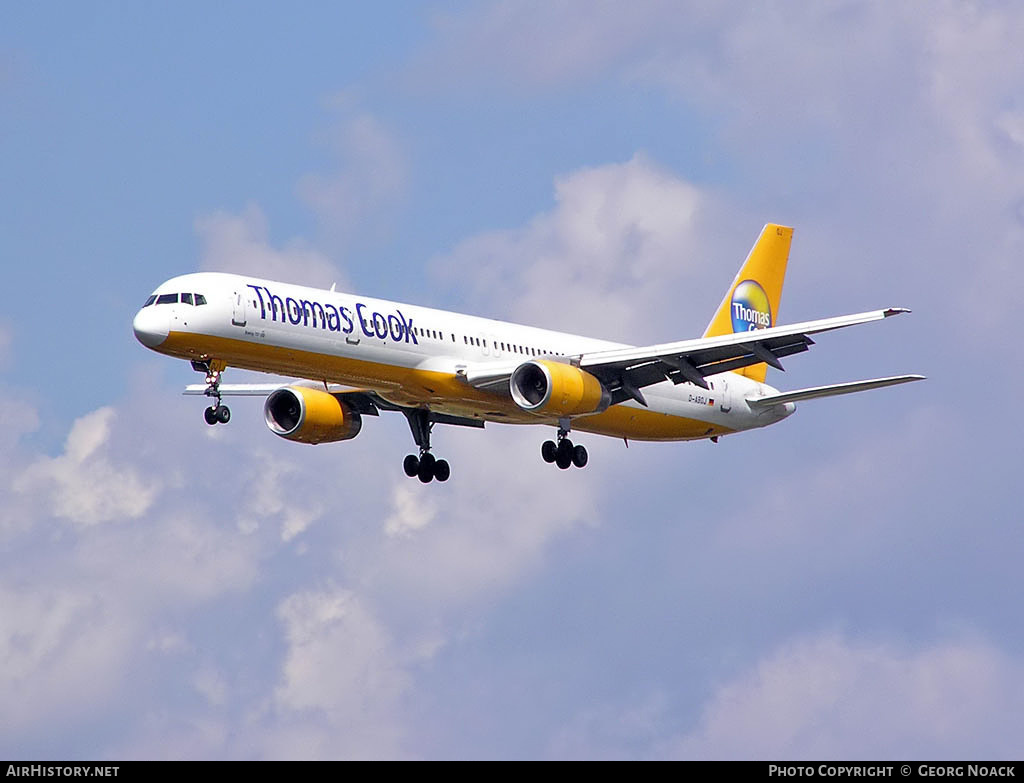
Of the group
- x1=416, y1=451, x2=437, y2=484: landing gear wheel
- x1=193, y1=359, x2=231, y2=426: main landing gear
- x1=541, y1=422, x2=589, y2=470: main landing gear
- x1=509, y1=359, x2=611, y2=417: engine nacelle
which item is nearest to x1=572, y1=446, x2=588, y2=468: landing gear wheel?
x1=541, y1=422, x2=589, y2=470: main landing gear

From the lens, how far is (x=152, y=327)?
2078 inches

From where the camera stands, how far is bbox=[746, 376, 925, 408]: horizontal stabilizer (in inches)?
2269

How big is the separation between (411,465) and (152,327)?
1429cm

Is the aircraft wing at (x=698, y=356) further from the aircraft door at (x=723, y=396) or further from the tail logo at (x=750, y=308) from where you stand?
the tail logo at (x=750, y=308)

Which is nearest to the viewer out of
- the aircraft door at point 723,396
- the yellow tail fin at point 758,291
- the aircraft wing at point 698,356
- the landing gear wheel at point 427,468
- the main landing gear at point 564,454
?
the aircraft wing at point 698,356

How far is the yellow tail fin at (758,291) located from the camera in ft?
233

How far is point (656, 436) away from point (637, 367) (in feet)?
18.7

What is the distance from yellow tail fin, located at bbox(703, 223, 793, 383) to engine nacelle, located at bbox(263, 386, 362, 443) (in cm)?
1596

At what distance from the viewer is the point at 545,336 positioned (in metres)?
62.0

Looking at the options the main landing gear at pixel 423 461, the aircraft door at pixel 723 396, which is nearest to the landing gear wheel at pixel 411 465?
the main landing gear at pixel 423 461

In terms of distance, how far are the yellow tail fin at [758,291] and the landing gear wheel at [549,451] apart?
35.6 feet

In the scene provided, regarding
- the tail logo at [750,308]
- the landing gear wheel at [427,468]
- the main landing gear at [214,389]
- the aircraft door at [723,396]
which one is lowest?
the main landing gear at [214,389]
